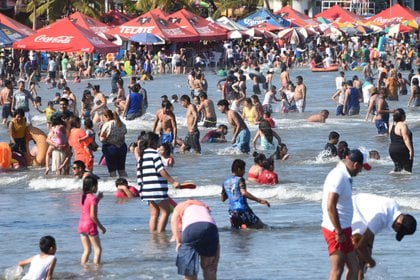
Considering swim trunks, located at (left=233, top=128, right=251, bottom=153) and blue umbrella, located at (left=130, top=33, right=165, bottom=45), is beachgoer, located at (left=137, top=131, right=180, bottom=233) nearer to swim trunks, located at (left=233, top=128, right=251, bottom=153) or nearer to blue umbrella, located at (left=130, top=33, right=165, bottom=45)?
swim trunks, located at (left=233, top=128, right=251, bottom=153)

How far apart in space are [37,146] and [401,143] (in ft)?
21.7

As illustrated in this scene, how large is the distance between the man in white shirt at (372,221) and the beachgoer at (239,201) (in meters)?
3.70

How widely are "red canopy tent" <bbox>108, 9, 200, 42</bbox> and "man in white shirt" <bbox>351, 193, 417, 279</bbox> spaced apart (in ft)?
150

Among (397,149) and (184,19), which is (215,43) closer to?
(184,19)

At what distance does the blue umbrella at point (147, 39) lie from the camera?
5409 cm

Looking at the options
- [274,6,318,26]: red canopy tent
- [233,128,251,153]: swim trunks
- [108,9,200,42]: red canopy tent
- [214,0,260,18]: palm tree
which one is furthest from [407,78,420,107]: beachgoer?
[214,0,260,18]: palm tree

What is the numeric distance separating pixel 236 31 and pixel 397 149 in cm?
4388

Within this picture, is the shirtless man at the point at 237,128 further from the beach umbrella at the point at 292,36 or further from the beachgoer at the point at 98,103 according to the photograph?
the beach umbrella at the point at 292,36

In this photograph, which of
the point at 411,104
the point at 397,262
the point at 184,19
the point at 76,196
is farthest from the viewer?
the point at 184,19

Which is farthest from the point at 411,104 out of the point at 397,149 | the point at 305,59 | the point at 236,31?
the point at 305,59

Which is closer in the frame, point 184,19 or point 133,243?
point 133,243

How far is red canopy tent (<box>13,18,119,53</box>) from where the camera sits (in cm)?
4428

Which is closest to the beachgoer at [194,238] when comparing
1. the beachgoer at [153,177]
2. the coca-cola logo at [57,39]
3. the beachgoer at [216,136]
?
the beachgoer at [153,177]

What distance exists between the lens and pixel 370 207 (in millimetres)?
9492
